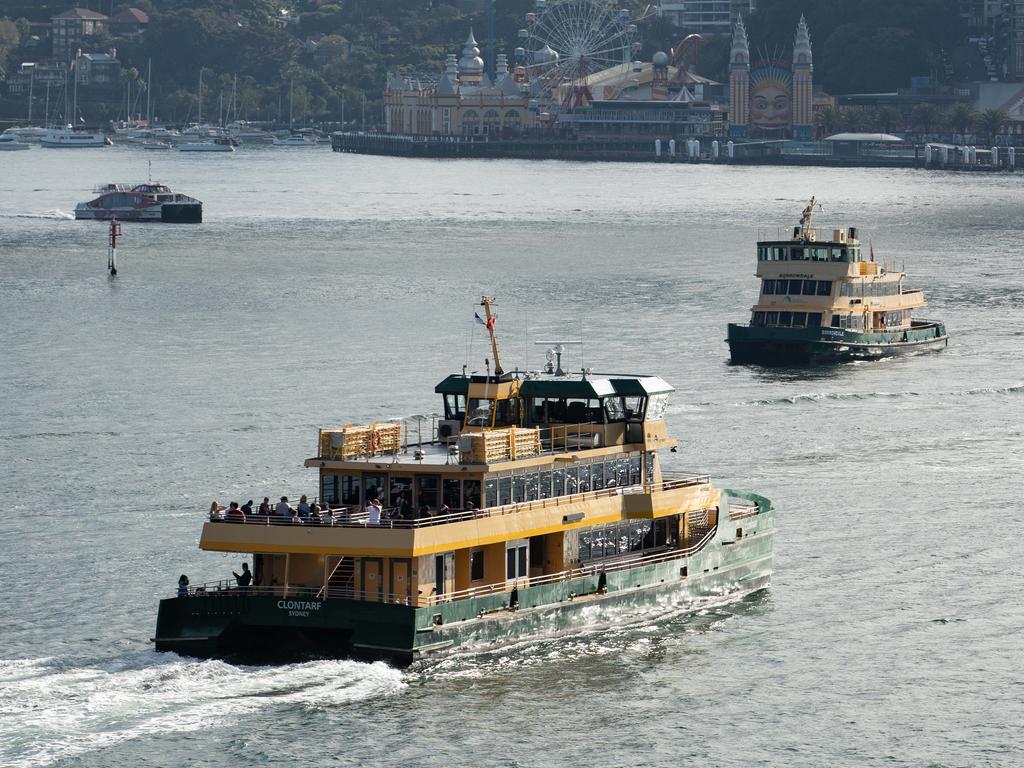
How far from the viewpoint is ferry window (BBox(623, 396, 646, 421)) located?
4494 centimetres

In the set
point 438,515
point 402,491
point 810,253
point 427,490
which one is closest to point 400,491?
point 402,491

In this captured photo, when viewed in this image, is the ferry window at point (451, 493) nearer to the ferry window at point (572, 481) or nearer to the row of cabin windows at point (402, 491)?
the row of cabin windows at point (402, 491)

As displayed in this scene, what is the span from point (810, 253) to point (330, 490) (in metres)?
50.5

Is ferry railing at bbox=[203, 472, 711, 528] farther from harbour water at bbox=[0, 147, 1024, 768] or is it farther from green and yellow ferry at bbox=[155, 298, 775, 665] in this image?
harbour water at bbox=[0, 147, 1024, 768]

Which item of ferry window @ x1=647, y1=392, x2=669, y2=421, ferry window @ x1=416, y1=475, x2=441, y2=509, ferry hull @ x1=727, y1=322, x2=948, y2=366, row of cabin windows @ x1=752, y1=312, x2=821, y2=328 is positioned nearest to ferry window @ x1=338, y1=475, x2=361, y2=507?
ferry window @ x1=416, y1=475, x2=441, y2=509

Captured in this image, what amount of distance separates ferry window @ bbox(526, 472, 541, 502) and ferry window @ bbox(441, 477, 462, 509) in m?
1.50

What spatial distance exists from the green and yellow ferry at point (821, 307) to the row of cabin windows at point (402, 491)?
46.9 metres

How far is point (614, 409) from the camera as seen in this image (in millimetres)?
44844

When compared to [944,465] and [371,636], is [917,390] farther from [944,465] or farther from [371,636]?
[371,636]

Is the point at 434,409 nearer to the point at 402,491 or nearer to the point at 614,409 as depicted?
the point at 614,409

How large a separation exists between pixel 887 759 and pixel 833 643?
606 centimetres

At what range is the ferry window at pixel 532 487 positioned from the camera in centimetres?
4256

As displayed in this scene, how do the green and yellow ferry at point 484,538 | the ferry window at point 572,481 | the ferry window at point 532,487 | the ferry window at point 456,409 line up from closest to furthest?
the green and yellow ferry at point 484,538, the ferry window at point 532,487, the ferry window at point 572,481, the ferry window at point 456,409

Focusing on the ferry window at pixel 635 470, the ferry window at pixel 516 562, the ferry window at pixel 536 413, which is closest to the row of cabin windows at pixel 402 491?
the ferry window at pixel 516 562
